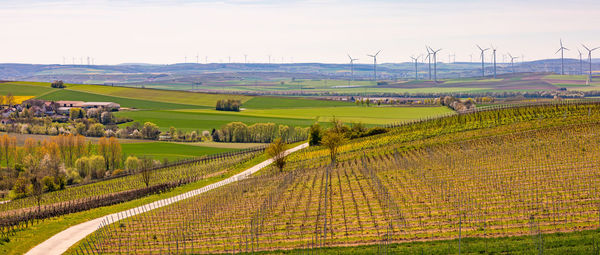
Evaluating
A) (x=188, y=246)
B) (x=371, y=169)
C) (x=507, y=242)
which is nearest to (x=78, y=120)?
(x=371, y=169)

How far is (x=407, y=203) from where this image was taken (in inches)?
1844

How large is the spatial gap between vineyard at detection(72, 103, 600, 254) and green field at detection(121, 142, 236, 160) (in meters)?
54.6

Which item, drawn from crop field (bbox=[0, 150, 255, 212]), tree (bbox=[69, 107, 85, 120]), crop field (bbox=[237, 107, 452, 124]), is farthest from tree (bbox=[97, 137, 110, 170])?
tree (bbox=[69, 107, 85, 120])

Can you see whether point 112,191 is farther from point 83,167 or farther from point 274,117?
point 274,117

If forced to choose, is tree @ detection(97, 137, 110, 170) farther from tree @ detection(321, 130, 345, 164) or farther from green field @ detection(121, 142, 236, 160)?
tree @ detection(321, 130, 345, 164)

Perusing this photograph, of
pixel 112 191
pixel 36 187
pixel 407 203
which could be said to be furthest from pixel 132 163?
pixel 407 203

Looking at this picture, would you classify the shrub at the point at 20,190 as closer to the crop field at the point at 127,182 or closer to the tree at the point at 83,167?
the crop field at the point at 127,182

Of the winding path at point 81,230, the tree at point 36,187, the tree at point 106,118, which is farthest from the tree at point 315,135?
the tree at point 106,118

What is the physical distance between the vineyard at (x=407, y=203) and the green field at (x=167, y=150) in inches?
2148

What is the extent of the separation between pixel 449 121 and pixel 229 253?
72.5m

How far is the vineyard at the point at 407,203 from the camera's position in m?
38.3

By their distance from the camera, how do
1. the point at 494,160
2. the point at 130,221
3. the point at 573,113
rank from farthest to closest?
the point at 573,113
the point at 494,160
the point at 130,221

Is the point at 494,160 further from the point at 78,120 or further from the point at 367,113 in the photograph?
the point at 78,120

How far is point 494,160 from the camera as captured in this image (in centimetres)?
6300
